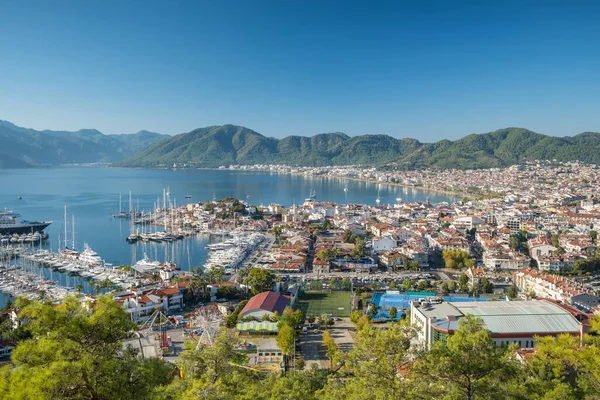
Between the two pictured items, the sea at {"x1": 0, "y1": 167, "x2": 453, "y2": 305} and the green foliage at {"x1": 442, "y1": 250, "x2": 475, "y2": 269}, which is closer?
the green foliage at {"x1": 442, "y1": 250, "x2": 475, "y2": 269}

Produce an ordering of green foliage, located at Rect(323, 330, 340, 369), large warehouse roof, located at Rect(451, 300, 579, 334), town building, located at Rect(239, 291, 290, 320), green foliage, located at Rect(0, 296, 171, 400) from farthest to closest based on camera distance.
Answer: town building, located at Rect(239, 291, 290, 320) → green foliage, located at Rect(323, 330, 340, 369) → large warehouse roof, located at Rect(451, 300, 579, 334) → green foliage, located at Rect(0, 296, 171, 400)

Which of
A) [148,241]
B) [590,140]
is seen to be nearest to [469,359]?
[148,241]

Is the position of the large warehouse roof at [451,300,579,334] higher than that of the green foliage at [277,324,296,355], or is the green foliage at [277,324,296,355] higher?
the large warehouse roof at [451,300,579,334]

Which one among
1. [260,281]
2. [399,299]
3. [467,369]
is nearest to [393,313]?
[399,299]

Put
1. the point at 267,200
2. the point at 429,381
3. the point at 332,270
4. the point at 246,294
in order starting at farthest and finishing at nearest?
the point at 267,200 < the point at 332,270 < the point at 246,294 < the point at 429,381

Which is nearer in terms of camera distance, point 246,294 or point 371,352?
point 371,352

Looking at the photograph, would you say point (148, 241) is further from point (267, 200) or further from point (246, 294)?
point (267, 200)

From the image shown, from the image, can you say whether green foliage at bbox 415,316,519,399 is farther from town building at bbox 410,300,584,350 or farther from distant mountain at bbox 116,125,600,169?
distant mountain at bbox 116,125,600,169

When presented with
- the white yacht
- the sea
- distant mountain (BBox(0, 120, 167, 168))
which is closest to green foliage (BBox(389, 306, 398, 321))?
the sea
